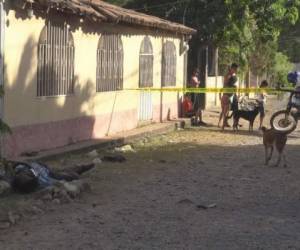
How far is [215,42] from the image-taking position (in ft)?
83.0

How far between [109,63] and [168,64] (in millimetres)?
4811

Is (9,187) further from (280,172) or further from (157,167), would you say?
(280,172)

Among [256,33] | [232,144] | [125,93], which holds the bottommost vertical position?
[232,144]

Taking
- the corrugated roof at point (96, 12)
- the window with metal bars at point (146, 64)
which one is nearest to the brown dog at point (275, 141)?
the corrugated roof at point (96, 12)

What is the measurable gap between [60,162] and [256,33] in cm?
1642

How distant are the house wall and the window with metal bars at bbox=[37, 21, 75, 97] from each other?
0.18m

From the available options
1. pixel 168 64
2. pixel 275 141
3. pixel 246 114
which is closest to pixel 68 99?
pixel 275 141

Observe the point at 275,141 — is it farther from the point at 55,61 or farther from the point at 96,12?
the point at 96,12

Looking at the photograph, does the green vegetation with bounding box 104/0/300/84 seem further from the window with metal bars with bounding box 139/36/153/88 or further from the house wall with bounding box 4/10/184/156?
the window with metal bars with bounding box 139/36/153/88

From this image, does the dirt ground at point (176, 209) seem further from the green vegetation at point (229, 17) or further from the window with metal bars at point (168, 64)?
the green vegetation at point (229, 17)

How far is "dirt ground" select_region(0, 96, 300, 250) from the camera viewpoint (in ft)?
23.7

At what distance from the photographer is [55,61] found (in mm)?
13547

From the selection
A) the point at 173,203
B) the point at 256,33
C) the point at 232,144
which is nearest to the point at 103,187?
the point at 173,203

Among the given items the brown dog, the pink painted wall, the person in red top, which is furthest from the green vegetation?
the brown dog
